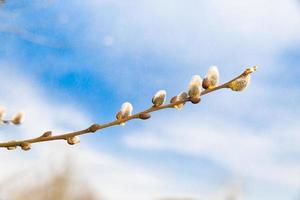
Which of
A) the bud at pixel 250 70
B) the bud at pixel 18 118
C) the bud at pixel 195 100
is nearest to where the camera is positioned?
the bud at pixel 250 70

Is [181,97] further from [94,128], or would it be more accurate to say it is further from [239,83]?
[94,128]

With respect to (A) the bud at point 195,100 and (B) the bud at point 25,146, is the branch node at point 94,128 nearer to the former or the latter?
(B) the bud at point 25,146

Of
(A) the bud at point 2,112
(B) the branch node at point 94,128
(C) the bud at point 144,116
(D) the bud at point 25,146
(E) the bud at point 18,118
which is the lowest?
(D) the bud at point 25,146

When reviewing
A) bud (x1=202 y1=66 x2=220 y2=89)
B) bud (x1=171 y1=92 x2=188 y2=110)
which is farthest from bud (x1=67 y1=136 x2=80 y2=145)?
bud (x1=202 y1=66 x2=220 y2=89)

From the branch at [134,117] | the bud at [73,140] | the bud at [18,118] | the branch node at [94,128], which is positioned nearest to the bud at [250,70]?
the branch at [134,117]

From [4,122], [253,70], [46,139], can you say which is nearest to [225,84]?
[253,70]

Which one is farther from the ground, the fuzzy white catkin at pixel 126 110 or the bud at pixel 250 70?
the bud at pixel 250 70

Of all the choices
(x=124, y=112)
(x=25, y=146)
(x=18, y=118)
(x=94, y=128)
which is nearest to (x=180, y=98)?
(x=124, y=112)
